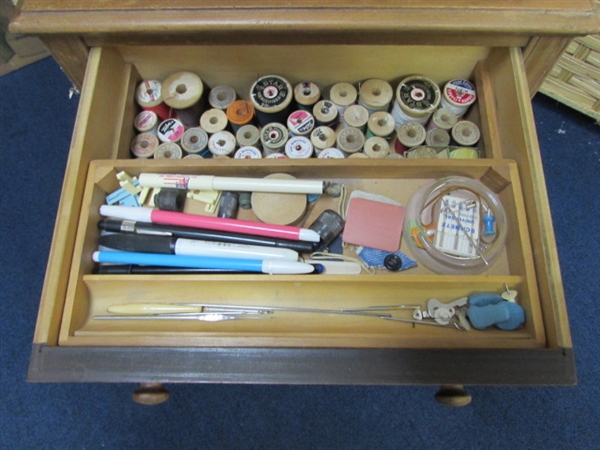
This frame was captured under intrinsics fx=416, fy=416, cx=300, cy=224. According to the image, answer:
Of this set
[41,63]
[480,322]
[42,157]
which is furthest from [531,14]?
[41,63]

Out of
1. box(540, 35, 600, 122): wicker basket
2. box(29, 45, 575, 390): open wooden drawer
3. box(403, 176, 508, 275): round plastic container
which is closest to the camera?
box(29, 45, 575, 390): open wooden drawer

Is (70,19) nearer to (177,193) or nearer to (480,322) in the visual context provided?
(177,193)

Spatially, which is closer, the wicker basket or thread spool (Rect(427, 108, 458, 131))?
thread spool (Rect(427, 108, 458, 131))

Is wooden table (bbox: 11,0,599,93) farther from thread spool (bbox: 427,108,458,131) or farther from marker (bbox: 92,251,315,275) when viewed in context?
marker (bbox: 92,251,315,275)

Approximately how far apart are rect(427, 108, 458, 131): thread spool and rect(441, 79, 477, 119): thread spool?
0.4 inches

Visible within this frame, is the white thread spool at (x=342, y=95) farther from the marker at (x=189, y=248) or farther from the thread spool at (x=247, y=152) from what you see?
the marker at (x=189, y=248)

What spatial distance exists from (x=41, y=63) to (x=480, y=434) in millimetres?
1474

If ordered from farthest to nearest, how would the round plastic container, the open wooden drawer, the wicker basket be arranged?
the wicker basket → the round plastic container → the open wooden drawer

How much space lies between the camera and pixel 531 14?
0.49 meters

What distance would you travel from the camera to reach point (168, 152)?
25.0 inches

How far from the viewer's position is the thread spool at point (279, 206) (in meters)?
0.58

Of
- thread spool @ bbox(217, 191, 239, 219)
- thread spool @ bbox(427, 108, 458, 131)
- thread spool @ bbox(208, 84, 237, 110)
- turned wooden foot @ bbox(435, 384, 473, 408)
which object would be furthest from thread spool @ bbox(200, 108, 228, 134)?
turned wooden foot @ bbox(435, 384, 473, 408)

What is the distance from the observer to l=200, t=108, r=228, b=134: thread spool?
25.5 inches

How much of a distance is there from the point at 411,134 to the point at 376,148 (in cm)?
6
